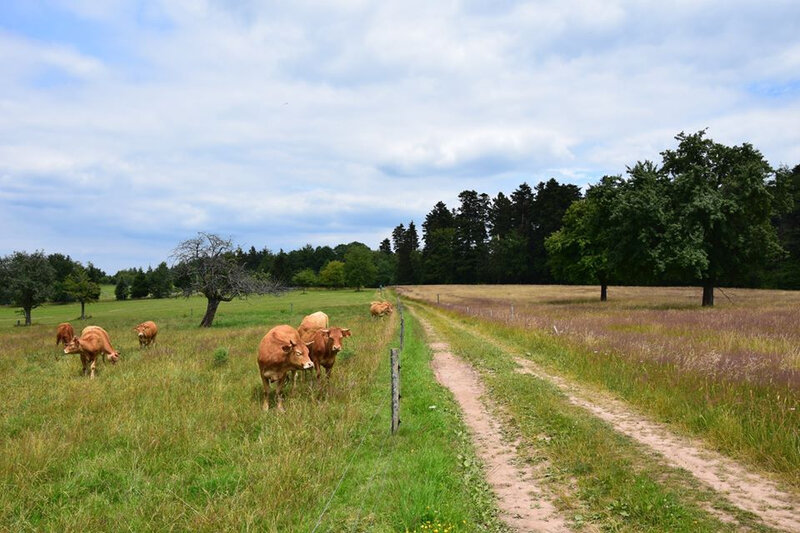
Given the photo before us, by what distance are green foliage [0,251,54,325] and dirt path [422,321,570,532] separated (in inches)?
2177

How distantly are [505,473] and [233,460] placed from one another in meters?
4.24

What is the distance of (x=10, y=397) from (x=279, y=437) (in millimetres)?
9199

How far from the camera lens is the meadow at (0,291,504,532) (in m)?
5.32

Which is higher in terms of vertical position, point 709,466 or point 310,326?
point 310,326

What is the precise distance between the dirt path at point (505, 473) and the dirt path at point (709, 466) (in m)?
2.14

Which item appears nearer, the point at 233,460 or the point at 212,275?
the point at 233,460

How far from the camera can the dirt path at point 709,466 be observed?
16.9ft

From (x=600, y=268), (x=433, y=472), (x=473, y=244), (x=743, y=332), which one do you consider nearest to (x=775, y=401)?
(x=433, y=472)

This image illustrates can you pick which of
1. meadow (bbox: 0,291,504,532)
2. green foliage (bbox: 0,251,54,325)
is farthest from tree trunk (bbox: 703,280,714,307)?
green foliage (bbox: 0,251,54,325)

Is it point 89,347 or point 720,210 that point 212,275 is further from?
point 720,210

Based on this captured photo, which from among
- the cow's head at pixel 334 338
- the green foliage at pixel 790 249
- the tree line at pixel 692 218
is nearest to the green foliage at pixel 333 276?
the tree line at pixel 692 218

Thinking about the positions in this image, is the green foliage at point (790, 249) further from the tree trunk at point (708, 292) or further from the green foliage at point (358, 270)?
the green foliage at point (358, 270)

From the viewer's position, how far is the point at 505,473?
660 cm

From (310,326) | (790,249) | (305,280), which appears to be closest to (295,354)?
(310,326)
